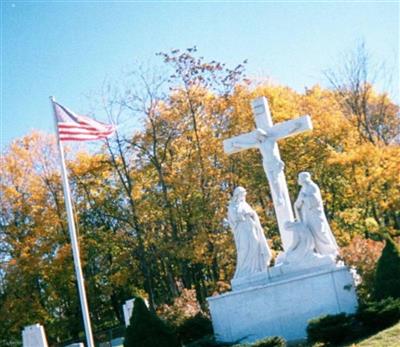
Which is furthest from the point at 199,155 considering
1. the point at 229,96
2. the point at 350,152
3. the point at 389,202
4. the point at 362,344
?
the point at 362,344

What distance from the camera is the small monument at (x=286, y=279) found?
530 inches

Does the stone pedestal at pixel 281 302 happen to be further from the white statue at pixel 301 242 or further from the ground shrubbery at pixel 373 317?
→ the ground shrubbery at pixel 373 317

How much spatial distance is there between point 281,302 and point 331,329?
2.46 meters

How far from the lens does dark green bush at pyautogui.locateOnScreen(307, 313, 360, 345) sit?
11.6m

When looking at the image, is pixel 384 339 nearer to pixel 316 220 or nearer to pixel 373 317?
pixel 373 317

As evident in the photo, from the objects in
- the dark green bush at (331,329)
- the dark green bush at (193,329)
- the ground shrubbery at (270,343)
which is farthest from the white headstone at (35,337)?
the dark green bush at (331,329)

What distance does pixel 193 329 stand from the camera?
15336mm

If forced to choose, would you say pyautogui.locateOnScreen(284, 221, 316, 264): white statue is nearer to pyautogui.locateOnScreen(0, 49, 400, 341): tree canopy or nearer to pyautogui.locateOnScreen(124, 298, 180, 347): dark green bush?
pyautogui.locateOnScreen(124, 298, 180, 347): dark green bush

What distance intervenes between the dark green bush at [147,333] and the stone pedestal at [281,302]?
8.43 ft

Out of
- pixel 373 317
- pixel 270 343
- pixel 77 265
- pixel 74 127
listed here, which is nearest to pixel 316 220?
pixel 373 317

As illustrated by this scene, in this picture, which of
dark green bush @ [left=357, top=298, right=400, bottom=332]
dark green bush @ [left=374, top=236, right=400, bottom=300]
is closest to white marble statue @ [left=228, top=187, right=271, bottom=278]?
dark green bush @ [left=374, top=236, right=400, bottom=300]

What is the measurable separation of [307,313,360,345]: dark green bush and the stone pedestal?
143 centimetres

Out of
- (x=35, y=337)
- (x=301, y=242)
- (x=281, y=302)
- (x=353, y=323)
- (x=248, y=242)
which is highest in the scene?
(x=248, y=242)

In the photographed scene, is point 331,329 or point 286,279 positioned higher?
point 286,279
